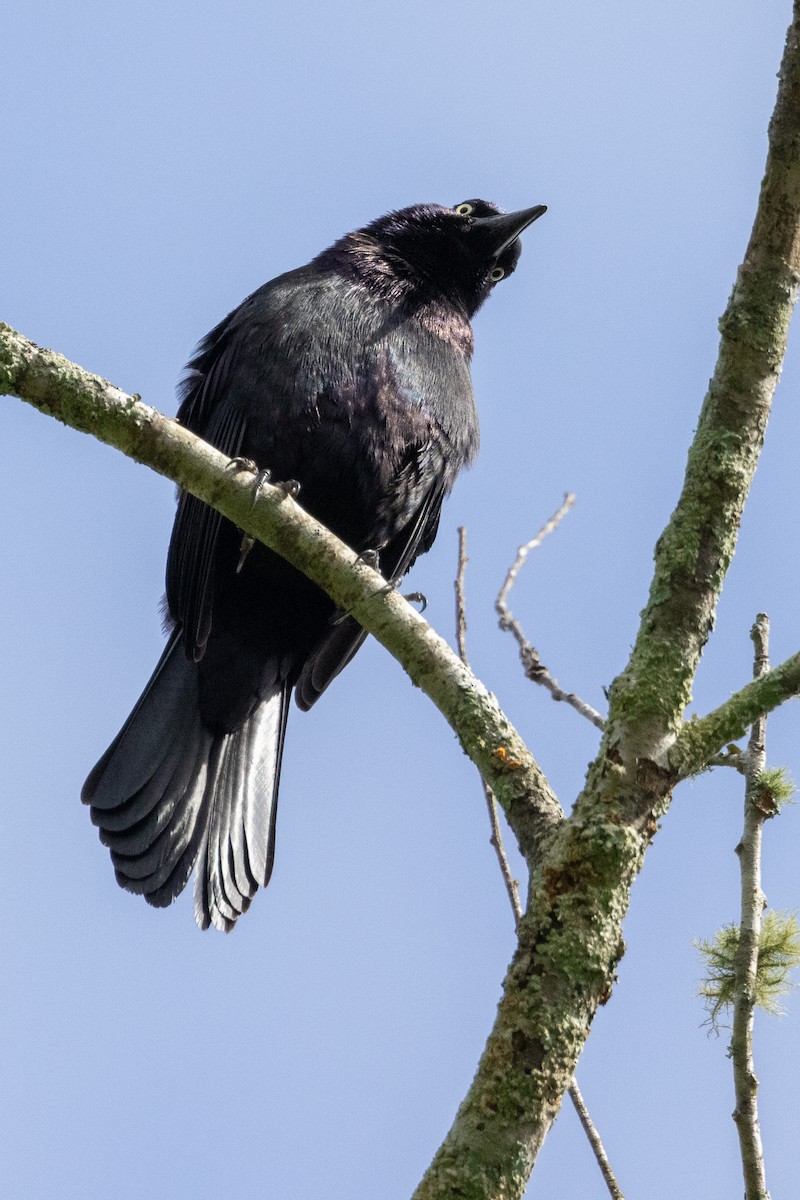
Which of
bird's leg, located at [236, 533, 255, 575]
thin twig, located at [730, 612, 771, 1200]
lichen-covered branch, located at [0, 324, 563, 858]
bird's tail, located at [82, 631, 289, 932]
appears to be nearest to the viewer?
thin twig, located at [730, 612, 771, 1200]

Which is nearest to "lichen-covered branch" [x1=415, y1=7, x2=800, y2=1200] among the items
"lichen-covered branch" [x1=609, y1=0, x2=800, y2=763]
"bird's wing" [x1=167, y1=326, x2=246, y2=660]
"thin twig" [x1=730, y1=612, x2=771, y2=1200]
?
"lichen-covered branch" [x1=609, y1=0, x2=800, y2=763]

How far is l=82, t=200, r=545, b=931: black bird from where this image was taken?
442cm

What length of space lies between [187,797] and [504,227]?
2.60 meters

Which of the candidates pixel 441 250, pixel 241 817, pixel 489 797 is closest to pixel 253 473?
pixel 489 797

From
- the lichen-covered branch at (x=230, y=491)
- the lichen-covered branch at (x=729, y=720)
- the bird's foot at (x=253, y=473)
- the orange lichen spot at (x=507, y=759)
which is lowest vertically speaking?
the orange lichen spot at (x=507, y=759)

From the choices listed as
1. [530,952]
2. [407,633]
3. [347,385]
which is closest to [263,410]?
[347,385]

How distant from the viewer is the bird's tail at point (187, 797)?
4531 mm

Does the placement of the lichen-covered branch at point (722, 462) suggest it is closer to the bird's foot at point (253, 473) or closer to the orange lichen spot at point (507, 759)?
the orange lichen spot at point (507, 759)

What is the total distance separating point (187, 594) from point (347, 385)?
87cm

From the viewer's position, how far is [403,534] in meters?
4.77

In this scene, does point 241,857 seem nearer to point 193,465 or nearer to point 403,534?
point 403,534

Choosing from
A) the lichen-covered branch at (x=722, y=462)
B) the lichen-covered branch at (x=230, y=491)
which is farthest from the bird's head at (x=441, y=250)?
the lichen-covered branch at (x=722, y=462)

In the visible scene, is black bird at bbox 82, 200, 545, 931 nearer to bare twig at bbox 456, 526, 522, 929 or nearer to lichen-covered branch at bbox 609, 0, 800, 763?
bare twig at bbox 456, 526, 522, 929

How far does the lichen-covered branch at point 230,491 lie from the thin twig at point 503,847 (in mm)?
192
